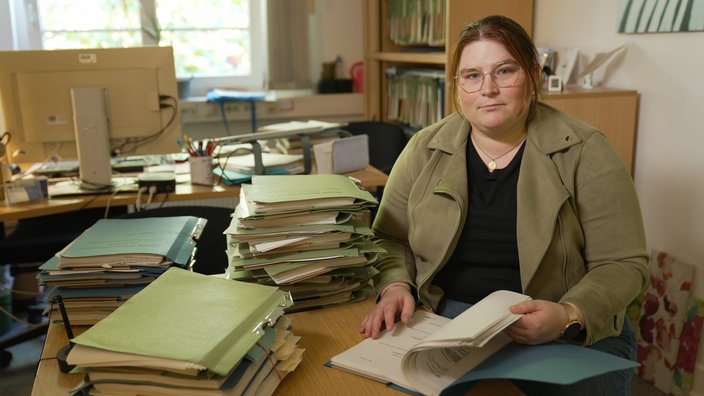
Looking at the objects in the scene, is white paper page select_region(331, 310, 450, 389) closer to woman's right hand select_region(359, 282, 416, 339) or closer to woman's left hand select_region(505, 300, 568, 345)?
woman's right hand select_region(359, 282, 416, 339)

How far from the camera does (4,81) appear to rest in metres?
2.29

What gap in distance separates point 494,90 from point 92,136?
1.53m

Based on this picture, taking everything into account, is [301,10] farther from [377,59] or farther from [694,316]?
[694,316]

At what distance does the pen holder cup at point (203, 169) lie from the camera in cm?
243

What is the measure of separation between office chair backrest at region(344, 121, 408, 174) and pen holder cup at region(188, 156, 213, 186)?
1239 mm

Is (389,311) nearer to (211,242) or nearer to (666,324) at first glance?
(211,242)

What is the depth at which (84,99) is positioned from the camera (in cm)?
231

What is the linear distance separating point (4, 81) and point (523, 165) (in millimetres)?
1828

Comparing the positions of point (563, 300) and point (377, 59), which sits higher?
point (377, 59)

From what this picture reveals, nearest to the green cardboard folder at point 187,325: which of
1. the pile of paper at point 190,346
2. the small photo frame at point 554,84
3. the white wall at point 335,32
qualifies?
the pile of paper at point 190,346

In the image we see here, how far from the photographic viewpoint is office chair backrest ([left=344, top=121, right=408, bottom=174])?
3.57 meters

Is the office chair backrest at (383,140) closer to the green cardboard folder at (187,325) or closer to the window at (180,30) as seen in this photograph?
the window at (180,30)

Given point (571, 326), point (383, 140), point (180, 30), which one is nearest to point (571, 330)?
point (571, 326)

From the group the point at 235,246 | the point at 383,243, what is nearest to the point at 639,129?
the point at 383,243
